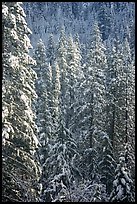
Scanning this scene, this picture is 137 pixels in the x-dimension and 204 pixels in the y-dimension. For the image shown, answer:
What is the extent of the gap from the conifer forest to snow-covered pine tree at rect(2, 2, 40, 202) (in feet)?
0.14

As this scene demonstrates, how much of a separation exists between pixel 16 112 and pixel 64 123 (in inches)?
799

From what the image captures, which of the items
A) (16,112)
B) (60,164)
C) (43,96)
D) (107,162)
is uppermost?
(43,96)

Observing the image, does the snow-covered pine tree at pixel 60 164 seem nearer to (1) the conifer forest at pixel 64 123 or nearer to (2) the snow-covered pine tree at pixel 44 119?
(1) the conifer forest at pixel 64 123

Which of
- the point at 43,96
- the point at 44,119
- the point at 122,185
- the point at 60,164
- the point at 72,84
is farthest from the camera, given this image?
the point at 72,84

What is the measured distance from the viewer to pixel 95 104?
3878 cm

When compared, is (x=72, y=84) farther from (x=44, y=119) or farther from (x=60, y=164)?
(x=60, y=164)

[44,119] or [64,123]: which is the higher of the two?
[44,119]

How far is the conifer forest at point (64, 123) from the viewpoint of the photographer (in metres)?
16.3

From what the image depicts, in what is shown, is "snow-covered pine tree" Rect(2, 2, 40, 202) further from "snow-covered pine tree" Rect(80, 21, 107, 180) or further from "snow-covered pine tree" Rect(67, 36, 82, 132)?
"snow-covered pine tree" Rect(67, 36, 82, 132)

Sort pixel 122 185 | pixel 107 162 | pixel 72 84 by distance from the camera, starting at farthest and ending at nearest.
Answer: pixel 72 84 → pixel 107 162 → pixel 122 185

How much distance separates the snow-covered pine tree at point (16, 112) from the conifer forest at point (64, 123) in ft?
0.14

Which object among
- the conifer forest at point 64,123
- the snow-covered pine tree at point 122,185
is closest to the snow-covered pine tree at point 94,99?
the conifer forest at point 64,123

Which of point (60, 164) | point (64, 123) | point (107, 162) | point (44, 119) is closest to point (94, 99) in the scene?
point (64, 123)

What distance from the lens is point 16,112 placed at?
16672 millimetres
